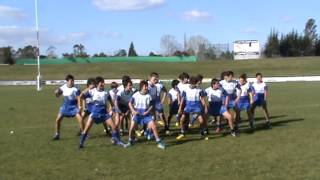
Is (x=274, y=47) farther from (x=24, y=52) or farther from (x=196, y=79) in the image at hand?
(x=196, y=79)

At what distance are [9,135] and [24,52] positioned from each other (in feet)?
471

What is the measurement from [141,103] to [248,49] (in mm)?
104059

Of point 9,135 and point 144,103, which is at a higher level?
point 144,103

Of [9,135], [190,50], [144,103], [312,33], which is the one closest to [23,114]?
[9,135]

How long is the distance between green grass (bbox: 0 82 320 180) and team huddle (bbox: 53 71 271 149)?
0.49 metres

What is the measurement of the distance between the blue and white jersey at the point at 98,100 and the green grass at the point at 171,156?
931 mm

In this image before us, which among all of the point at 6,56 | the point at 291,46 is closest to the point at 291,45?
the point at 291,46

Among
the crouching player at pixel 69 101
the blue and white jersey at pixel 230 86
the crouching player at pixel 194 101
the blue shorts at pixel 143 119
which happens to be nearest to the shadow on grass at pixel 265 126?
the blue and white jersey at pixel 230 86

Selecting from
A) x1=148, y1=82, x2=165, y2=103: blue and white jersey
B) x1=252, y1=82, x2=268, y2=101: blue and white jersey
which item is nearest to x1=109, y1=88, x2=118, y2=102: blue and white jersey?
x1=148, y1=82, x2=165, y2=103: blue and white jersey

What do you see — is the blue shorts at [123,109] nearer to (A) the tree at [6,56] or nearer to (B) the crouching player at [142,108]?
(B) the crouching player at [142,108]

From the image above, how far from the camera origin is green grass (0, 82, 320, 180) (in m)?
10.8

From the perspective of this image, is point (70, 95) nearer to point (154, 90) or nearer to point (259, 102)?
point (154, 90)

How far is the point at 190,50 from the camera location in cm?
14238

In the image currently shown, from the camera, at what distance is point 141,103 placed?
48.1 ft
